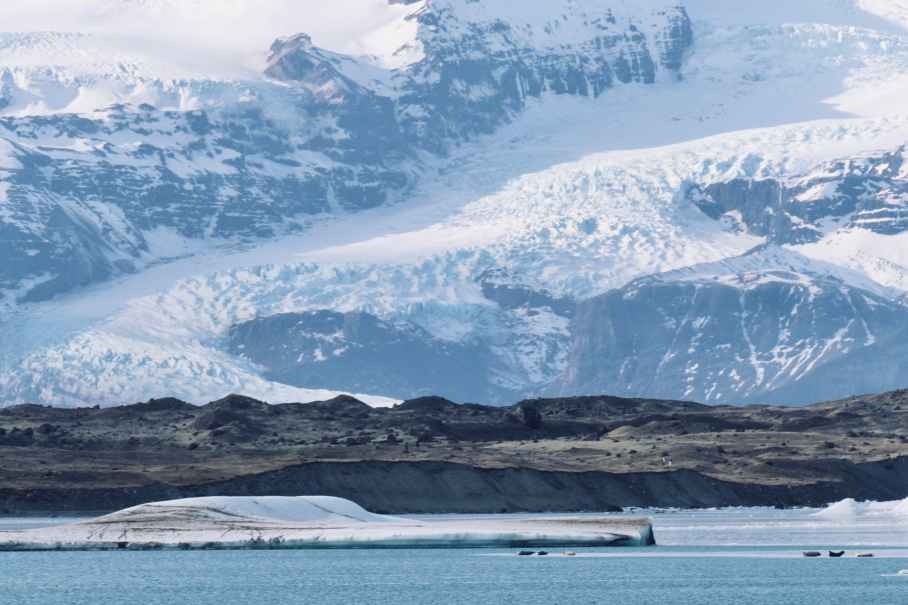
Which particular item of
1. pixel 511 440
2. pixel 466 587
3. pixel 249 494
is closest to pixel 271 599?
pixel 466 587

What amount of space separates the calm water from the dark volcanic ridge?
36.5m

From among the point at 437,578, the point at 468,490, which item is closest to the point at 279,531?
the point at 437,578

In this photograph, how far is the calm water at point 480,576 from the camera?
226 feet

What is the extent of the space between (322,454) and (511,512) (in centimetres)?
3529

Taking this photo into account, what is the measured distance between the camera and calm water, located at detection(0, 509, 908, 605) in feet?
226

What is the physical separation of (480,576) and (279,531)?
19473 mm

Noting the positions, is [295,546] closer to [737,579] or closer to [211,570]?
[211,570]

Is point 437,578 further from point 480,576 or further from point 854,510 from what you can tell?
point 854,510

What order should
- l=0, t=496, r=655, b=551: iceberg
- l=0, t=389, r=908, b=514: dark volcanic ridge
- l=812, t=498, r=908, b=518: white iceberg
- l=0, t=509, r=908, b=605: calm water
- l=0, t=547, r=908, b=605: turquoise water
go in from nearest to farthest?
l=0, t=547, r=908, b=605: turquoise water → l=0, t=509, r=908, b=605: calm water → l=0, t=496, r=655, b=551: iceberg → l=812, t=498, r=908, b=518: white iceberg → l=0, t=389, r=908, b=514: dark volcanic ridge

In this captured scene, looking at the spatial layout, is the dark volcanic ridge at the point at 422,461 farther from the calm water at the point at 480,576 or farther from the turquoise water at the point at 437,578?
the turquoise water at the point at 437,578

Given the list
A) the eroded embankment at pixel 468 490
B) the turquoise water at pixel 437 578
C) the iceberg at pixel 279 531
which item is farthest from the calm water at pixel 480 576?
the eroded embankment at pixel 468 490

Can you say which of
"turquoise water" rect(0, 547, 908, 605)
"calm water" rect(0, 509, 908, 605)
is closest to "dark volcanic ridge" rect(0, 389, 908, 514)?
"calm water" rect(0, 509, 908, 605)

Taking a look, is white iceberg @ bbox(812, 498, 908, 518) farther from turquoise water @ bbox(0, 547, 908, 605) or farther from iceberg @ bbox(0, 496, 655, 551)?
turquoise water @ bbox(0, 547, 908, 605)

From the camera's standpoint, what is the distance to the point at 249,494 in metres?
128
